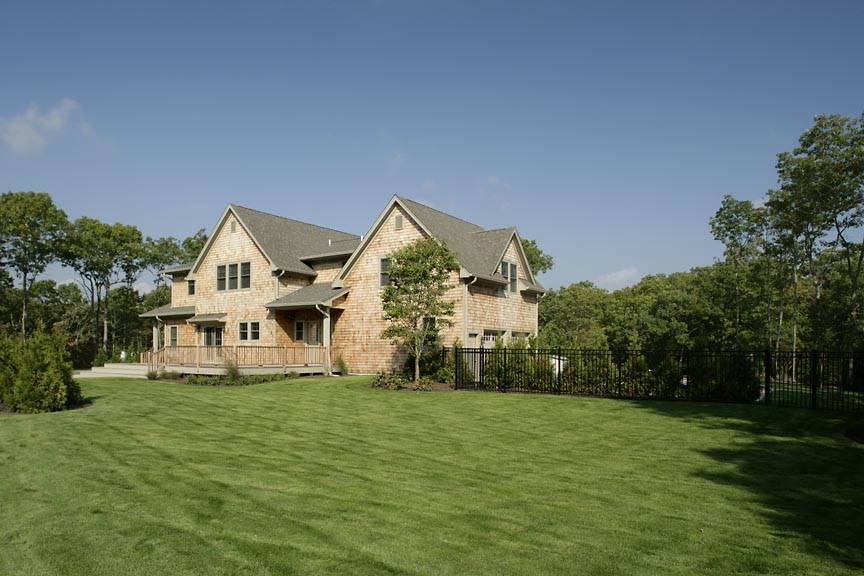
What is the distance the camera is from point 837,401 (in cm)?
1964

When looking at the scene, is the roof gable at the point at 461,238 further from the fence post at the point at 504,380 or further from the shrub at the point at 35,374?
the shrub at the point at 35,374

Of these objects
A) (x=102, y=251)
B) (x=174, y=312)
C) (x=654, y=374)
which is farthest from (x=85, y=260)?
(x=654, y=374)

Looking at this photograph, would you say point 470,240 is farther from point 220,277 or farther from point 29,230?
point 29,230

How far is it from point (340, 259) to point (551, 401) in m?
18.2

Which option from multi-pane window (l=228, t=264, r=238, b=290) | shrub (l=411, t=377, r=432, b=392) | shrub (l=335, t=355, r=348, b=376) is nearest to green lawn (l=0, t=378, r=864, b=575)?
shrub (l=411, t=377, r=432, b=392)

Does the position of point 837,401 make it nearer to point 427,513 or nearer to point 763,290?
point 427,513

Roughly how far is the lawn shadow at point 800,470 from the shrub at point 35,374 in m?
16.3

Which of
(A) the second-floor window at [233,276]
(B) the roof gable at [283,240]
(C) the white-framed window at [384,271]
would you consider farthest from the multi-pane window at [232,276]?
(C) the white-framed window at [384,271]

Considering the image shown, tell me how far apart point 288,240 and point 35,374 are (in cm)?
2081

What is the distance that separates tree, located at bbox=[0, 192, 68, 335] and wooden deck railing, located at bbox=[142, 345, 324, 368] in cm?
2450

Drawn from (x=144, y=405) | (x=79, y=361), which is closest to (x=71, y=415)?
(x=144, y=405)

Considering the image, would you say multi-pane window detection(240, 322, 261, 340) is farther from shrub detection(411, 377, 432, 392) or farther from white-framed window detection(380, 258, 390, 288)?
shrub detection(411, 377, 432, 392)

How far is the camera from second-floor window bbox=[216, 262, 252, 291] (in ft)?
113

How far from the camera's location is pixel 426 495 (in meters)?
8.15
